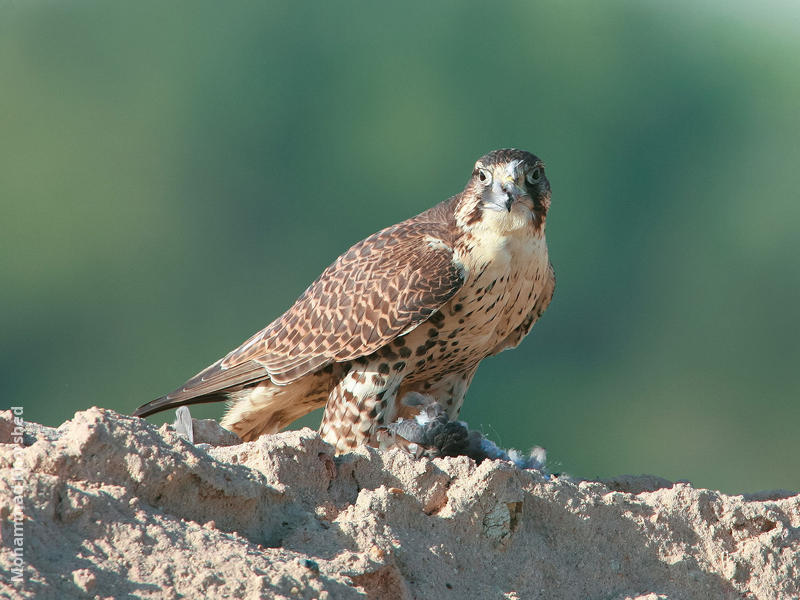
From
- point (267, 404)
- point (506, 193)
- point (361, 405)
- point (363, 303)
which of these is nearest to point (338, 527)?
point (361, 405)

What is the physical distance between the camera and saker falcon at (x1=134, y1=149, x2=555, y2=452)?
15.3ft

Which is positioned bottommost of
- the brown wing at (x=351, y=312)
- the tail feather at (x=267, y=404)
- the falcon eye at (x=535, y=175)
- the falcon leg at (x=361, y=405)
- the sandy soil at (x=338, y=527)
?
the sandy soil at (x=338, y=527)

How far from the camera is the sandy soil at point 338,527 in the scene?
Result: 2.36 m

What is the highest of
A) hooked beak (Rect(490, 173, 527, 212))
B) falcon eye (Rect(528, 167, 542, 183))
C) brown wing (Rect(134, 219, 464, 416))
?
falcon eye (Rect(528, 167, 542, 183))

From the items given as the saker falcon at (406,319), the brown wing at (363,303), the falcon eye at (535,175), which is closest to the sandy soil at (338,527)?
the saker falcon at (406,319)

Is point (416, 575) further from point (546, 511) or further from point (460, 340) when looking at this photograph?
point (460, 340)

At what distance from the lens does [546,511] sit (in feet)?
10.7

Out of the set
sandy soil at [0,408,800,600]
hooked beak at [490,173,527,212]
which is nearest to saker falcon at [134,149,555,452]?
hooked beak at [490,173,527,212]

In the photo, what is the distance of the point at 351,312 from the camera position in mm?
4891

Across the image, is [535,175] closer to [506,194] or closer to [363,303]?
[506,194]

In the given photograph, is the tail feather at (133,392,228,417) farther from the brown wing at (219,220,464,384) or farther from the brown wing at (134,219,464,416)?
the brown wing at (219,220,464,384)

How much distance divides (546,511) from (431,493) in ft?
1.25

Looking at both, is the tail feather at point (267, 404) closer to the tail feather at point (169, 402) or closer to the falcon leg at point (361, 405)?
the tail feather at point (169, 402)

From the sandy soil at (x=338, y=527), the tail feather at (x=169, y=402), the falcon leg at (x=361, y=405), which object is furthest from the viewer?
the tail feather at (x=169, y=402)
